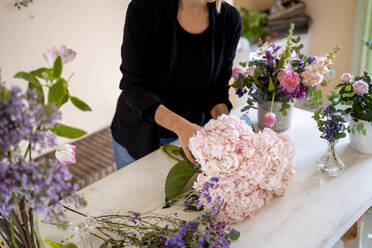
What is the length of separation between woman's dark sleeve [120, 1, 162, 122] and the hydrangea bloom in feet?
1.20

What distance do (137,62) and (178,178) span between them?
0.46 metres

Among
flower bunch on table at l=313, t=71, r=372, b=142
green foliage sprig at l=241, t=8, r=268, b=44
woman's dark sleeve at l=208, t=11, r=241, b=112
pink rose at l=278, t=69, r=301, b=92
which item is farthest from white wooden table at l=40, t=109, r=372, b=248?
green foliage sprig at l=241, t=8, r=268, b=44

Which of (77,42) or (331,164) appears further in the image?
(77,42)

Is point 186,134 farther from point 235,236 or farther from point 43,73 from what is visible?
point 43,73

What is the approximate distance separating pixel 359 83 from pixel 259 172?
0.51 metres

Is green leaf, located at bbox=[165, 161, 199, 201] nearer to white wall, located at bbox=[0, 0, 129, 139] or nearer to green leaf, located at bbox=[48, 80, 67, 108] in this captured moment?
green leaf, located at bbox=[48, 80, 67, 108]

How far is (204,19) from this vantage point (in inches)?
57.0

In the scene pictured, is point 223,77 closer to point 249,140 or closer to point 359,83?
point 359,83

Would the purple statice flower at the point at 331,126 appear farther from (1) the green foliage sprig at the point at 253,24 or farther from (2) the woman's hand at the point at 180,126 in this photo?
(1) the green foliage sprig at the point at 253,24

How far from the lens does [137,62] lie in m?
1.35

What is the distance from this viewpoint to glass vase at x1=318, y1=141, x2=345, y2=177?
1.21 metres

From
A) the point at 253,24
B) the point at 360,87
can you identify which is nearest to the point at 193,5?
the point at 360,87

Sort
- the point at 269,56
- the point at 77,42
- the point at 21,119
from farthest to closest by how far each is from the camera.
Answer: the point at 77,42
the point at 269,56
the point at 21,119

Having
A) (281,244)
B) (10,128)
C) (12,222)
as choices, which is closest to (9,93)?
(10,128)
